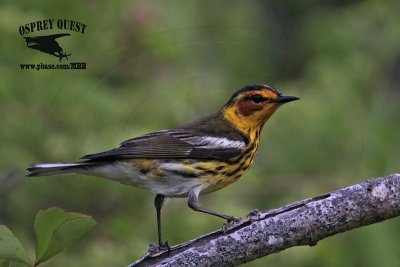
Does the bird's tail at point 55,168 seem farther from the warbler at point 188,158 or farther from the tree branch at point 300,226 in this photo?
the tree branch at point 300,226

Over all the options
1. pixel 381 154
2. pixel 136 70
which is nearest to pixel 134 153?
pixel 136 70

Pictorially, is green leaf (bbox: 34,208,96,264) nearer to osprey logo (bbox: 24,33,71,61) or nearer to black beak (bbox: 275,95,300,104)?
black beak (bbox: 275,95,300,104)

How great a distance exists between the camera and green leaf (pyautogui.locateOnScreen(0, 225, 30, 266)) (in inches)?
100

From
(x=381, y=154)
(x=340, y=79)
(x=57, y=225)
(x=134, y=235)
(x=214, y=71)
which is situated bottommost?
(x=57, y=225)

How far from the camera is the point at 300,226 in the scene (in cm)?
346

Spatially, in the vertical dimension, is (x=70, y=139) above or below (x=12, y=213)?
above

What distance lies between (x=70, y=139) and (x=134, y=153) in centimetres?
99

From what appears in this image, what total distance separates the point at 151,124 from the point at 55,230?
3187mm

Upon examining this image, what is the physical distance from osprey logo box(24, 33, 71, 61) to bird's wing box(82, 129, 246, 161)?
159cm

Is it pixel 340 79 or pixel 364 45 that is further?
pixel 364 45

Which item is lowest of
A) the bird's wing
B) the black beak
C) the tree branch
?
the tree branch

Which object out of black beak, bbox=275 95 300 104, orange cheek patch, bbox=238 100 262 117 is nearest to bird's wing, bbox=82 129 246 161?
orange cheek patch, bbox=238 100 262 117

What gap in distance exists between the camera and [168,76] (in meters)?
6.54

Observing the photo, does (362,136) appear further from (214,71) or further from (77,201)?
(77,201)
